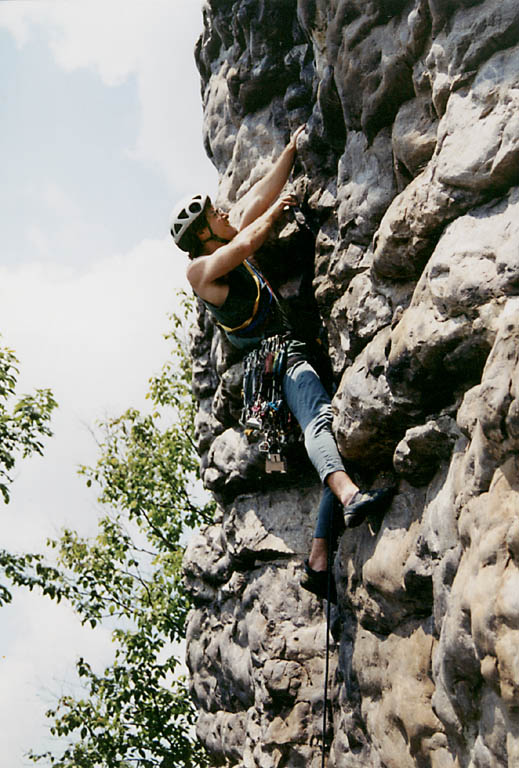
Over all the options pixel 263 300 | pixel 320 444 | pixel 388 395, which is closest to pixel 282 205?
pixel 263 300

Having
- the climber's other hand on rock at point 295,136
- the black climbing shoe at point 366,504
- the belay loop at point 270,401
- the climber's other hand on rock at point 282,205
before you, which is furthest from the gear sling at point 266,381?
the black climbing shoe at point 366,504

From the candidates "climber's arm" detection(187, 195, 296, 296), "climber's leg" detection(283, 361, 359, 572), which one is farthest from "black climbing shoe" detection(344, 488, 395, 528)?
"climber's arm" detection(187, 195, 296, 296)

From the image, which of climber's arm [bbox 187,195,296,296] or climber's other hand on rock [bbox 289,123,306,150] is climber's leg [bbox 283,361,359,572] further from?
climber's other hand on rock [bbox 289,123,306,150]

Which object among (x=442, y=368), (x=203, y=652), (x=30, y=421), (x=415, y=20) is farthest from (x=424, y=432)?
(x=30, y=421)

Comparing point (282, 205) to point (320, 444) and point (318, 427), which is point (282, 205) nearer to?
point (318, 427)

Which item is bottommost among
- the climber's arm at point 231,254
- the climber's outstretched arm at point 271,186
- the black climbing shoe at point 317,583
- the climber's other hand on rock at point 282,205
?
the black climbing shoe at point 317,583

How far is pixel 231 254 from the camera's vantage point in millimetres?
5309

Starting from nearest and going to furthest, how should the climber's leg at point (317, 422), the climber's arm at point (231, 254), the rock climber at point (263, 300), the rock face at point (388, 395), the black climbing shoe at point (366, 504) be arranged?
1. the rock face at point (388, 395)
2. the black climbing shoe at point (366, 504)
3. the climber's leg at point (317, 422)
4. the rock climber at point (263, 300)
5. the climber's arm at point (231, 254)

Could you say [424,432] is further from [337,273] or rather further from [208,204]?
[208,204]

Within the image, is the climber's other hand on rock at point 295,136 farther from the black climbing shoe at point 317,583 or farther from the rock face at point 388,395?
→ the black climbing shoe at point 317,583

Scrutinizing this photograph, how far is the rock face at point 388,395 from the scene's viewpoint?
314 centimetres

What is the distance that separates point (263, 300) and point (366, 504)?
6.43 ft

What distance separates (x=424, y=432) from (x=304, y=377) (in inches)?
60.6

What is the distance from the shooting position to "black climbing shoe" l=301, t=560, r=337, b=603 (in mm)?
5078
